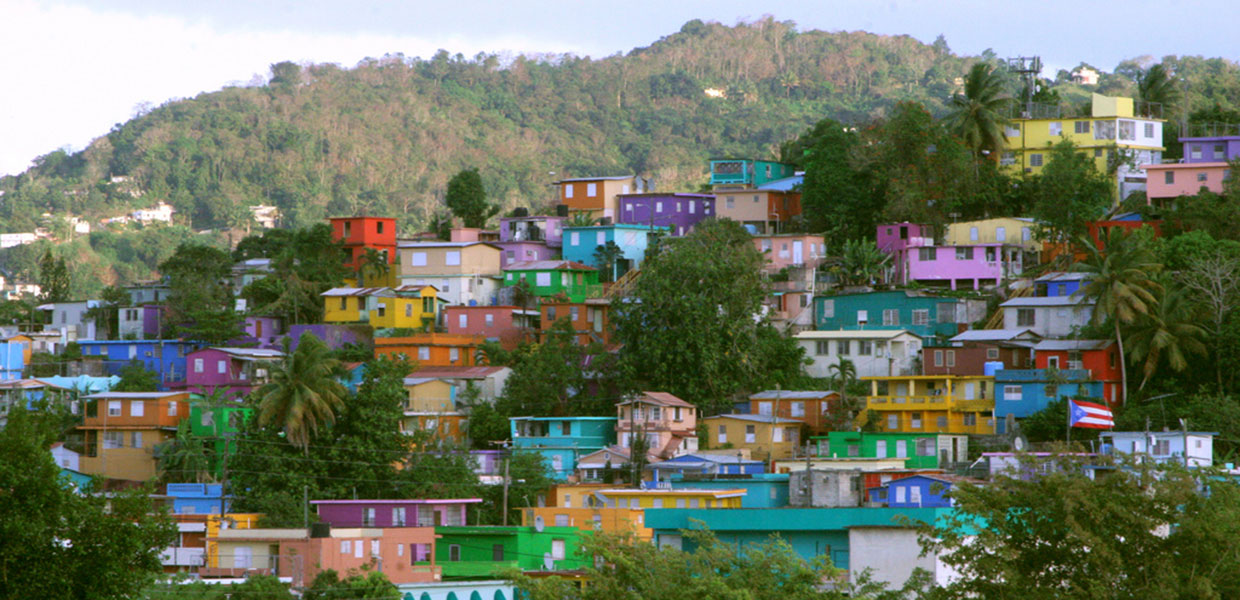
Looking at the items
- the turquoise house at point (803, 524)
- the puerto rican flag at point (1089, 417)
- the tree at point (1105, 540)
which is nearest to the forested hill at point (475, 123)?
the puerto rican flag at point (1089, 417)

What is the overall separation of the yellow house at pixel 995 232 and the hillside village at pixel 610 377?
147mm

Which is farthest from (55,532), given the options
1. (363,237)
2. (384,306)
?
(363,237)

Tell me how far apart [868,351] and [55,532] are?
127 feet

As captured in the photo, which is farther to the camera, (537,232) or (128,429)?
(537,232)

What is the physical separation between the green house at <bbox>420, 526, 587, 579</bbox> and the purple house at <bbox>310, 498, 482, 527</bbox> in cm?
214

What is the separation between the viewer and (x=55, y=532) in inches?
883

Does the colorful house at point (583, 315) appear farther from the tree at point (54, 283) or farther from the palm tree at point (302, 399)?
the tree at point (54, 283)

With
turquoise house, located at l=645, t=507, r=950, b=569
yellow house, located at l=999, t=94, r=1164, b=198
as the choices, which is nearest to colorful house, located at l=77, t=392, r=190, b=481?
turquoise house, located at l=645, t=507, r=950, b=569

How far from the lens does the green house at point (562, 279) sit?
217 ft

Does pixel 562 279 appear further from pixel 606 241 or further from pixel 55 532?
pixel 55 532

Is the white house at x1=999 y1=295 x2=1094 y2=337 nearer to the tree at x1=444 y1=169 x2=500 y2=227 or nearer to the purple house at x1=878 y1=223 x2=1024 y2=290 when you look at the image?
the purple house at x1=878 y1=223 x2=1024 y2=290

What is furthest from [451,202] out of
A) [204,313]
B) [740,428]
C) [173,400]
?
[740,428]

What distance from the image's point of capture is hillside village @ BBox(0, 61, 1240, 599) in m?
44.5

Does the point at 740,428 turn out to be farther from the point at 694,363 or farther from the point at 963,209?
the point at 963,209
